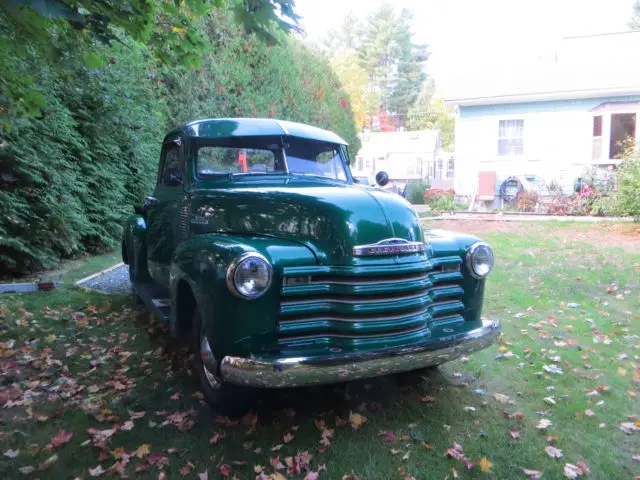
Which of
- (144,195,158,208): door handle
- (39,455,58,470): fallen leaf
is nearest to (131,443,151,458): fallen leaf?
(39,455,58,470): fallen leaf

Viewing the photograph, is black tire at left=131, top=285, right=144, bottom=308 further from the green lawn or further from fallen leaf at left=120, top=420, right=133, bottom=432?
fallen leaf at left=120, top=420, right=133, bottom=432

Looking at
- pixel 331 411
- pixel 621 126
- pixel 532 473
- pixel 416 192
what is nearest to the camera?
pixel 532 473

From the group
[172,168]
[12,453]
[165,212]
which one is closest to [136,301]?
[165,212]

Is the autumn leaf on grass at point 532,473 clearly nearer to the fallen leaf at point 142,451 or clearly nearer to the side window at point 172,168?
the fallen leaf at point 142,451

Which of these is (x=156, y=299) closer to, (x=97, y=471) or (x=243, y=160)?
(x=243, y=160)

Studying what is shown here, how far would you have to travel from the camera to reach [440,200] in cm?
1717

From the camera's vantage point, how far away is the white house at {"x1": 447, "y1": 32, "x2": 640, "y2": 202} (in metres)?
15.9

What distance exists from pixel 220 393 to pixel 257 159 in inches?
80.9

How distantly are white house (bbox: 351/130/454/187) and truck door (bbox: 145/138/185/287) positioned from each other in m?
33.6

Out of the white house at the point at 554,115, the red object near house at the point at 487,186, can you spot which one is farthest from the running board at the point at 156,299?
the white house at the point at 554,115

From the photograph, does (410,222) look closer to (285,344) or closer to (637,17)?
(285,344)

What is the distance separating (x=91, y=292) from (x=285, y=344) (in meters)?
4.46

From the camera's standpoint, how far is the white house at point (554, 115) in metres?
15.9

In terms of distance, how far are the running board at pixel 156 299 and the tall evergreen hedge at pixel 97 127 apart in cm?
203
